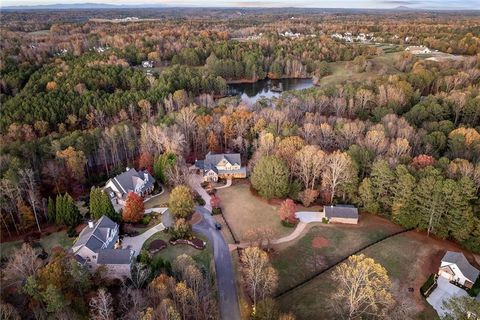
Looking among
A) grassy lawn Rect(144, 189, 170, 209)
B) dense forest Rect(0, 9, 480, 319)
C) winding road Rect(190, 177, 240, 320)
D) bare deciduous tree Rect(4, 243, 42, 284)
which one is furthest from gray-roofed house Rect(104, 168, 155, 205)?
bare deciduous tree Rect(4, 243, 42, 284)

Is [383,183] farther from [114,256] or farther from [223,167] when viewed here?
[114,256]

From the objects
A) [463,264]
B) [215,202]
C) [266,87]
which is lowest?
[215,202]

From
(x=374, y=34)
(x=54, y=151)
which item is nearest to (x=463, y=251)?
(x=54, y=151)

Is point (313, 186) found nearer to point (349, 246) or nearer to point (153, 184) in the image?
point (349, 246)

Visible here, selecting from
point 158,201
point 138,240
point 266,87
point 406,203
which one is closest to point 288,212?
point 406,203

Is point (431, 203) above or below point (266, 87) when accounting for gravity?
above
